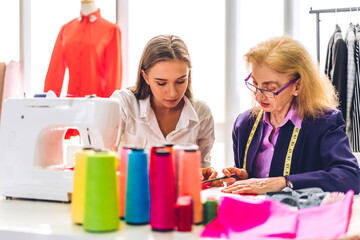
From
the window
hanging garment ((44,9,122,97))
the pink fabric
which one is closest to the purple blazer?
the pink fabric

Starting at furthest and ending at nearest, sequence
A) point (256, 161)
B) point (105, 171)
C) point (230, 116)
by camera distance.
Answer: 1. point (230, 116)
2. point (256, 161)
3. point (105, 171)

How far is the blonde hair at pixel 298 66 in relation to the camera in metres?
1.73

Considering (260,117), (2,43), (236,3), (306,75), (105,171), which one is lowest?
(105,171)

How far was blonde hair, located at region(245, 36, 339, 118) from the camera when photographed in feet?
5.67

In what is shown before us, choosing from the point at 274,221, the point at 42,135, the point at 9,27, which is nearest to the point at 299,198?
the point at 274,221

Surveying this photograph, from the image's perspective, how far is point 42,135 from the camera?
4.76 feet

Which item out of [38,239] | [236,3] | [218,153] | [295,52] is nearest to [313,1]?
[236,3]

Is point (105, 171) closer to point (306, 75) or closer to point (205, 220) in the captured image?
point (205, 220)

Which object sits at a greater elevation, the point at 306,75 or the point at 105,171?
the point at 306,75

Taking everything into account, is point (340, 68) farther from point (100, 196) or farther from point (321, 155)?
point (100, 196)

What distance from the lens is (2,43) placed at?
336 centimetres

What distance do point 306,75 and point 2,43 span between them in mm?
2580

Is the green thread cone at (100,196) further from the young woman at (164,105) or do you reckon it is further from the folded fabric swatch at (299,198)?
the young woman at (164,105)

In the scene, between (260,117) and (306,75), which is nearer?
(306,75)
